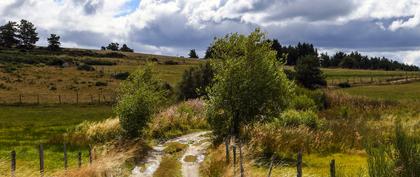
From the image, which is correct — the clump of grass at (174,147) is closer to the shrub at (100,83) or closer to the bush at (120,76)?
the shrub at (100,83)

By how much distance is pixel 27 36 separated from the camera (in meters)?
161

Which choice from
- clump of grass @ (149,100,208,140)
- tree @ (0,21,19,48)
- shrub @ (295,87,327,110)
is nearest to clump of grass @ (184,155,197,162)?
clump of grass @ (149,100,208,140)

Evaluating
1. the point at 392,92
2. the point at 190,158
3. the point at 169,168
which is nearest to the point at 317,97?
the point at 190,158

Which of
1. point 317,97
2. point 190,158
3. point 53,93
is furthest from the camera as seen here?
point 53,93

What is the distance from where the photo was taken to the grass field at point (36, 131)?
26438 millimetres

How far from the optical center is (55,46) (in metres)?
164

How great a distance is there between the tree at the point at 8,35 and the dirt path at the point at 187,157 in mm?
132899

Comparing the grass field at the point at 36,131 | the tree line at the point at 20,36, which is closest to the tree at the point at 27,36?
the tree line at the point at 20,36

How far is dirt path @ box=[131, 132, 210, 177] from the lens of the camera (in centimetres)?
2427

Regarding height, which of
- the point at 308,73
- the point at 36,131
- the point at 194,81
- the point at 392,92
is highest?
→ the point at 308,73

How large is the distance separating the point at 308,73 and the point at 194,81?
33.1 metres

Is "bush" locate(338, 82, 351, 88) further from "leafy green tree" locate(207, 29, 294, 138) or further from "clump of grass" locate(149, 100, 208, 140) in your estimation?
"leafy green tree" locate(207, 29, 294, 138)

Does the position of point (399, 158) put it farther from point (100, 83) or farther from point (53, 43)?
point (53, 43)

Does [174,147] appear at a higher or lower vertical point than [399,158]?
lower
